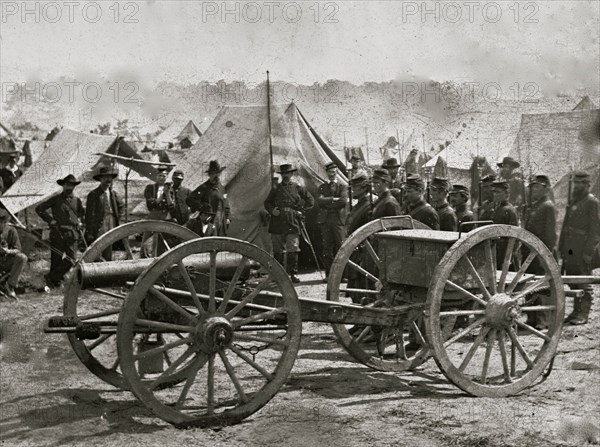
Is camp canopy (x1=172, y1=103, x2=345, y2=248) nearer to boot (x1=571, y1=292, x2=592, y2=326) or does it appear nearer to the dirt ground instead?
boot (x1=571, y1=292, x2=592, y2=326)

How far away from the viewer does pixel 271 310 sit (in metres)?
5.18

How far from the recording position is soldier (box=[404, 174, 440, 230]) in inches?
306

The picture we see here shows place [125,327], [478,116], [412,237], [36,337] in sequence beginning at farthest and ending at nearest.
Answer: [478,116] < [36,337] < [412,237] < [125,327]

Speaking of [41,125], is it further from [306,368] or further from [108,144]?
[306,368]

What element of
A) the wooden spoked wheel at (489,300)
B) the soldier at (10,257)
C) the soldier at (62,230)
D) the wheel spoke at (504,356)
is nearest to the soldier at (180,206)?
the soldier at (62,230)

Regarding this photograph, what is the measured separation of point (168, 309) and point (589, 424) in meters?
3.02

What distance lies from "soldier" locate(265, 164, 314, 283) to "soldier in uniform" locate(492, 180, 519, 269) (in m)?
4.49

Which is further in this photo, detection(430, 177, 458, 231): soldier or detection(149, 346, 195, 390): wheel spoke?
detection(430, 177, 458, 231): soldier

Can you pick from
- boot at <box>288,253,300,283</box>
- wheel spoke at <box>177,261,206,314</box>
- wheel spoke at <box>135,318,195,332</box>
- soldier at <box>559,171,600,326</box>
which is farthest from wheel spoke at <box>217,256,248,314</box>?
boot at <box>288,253,300,283</box>

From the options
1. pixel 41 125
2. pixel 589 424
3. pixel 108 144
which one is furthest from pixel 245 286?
pixel 41 125

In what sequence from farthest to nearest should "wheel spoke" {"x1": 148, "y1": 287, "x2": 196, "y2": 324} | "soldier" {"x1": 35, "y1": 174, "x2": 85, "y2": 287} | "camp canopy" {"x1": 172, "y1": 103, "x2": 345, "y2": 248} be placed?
"camp canopy" {"x1": 172, "y1": 103, "x2": 345, "y2": 248} → "soldier" {"x1": 35, "y1": 174, "x2": 85, "y2": 287} → "wheel spoke" {"x1": 148, "y1": 287, "x2": 196, "y2": 324}

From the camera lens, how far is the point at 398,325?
19.5ft

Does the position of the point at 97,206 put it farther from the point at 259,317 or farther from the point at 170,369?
the point at 170,369

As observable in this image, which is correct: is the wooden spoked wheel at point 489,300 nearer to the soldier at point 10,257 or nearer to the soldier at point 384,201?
the soldier at point 384,201
